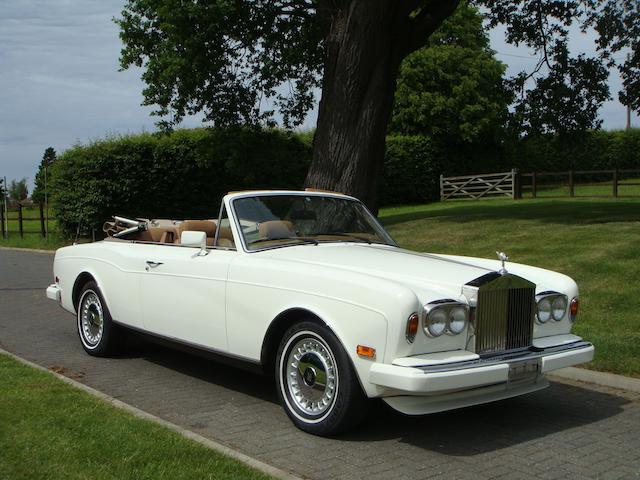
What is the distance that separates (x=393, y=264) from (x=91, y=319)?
367 cm

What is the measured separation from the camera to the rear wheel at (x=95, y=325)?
724cm

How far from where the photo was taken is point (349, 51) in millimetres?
14367

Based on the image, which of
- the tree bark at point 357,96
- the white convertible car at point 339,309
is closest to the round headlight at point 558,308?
the white convertible car at point 339,309

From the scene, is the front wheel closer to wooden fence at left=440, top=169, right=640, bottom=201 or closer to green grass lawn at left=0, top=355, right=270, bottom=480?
green grass lawn at left=0, top=355, right=270, bottom=480

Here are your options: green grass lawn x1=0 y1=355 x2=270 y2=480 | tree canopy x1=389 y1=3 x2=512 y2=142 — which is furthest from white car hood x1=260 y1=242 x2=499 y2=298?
tree canopy x1=389 y1=3 x2=512 y2=142

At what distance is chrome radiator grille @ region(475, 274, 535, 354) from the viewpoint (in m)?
4.85

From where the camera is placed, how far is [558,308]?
5.48 metres

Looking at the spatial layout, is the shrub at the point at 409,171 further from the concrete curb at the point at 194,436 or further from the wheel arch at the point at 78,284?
the concrete curb at the point at 194,436

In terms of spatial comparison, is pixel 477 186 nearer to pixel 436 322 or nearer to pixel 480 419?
pixel 480 419

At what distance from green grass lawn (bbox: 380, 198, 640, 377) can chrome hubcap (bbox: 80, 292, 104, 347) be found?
4751mm

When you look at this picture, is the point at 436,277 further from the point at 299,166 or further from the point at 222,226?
the point at 299,166

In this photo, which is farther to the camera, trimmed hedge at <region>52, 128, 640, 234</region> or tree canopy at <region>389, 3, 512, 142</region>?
tree canopy at <region>389, 3, 512, 142</region>

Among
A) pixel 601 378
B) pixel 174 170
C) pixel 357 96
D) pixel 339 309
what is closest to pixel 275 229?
pixel 339 309

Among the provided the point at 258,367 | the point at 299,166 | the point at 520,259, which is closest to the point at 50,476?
the point at 258,367
